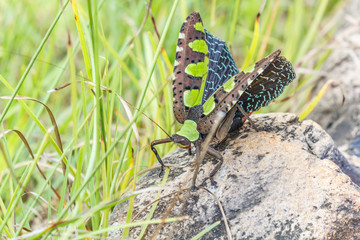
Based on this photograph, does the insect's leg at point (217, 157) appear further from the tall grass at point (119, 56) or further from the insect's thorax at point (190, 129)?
the tall grass at point (119, 56)

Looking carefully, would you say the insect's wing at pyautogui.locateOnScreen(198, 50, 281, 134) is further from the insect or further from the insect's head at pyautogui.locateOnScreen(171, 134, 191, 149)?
the insect's head at pyautogui.locateOnScreen(171, 134, 191, 149)

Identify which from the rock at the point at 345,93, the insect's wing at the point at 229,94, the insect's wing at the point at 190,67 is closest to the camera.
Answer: the insect's wing at the point at 229,94

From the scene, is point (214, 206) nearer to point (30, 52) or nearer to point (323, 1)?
point (30, 52)

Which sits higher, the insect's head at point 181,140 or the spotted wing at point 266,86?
the spotted wing at point 266,86

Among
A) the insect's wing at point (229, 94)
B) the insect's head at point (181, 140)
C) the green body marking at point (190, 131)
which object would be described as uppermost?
the insect's wing at point (229, 94)

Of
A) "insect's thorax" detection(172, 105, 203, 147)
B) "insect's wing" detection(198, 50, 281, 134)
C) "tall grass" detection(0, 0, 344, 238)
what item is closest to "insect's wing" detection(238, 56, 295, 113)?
"insect's wing" detection(198, 50, 281, 134)

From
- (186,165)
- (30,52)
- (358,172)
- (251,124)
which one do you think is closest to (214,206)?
(186,165)

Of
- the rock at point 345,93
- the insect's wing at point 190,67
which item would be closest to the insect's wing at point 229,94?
the insect's wing at point 190,67

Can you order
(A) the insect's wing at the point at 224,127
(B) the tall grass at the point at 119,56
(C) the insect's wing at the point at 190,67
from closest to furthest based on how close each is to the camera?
(A) the insect's wing at the point at 224,127 < (C) the insect's wing at the point at 190,67 < (B) the tall grass at the point at 119,56
